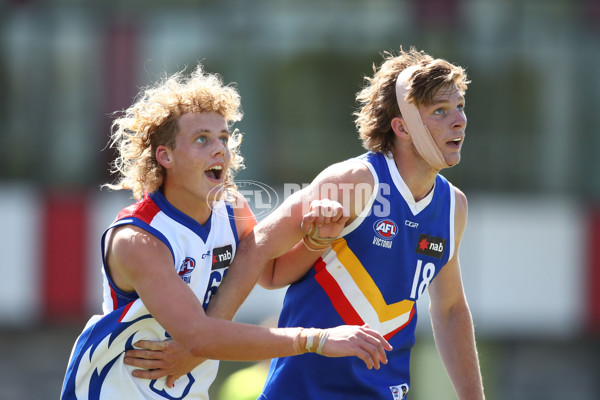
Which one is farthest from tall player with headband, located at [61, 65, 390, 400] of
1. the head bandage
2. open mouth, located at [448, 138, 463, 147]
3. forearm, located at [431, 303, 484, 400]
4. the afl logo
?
forearm, located at [431, 303, 484, 400]

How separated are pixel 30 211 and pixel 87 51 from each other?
2401mm

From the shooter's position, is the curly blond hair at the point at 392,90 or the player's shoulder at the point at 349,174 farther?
the curly blond hair at the point at 392,90

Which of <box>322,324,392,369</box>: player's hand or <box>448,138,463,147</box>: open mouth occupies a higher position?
<box>448,138,463,147</box>: open mouth

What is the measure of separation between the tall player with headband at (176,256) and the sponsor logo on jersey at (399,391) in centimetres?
67

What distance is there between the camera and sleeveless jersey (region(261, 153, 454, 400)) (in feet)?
13.7

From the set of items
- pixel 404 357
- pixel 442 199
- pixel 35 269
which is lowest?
pixel 35 269

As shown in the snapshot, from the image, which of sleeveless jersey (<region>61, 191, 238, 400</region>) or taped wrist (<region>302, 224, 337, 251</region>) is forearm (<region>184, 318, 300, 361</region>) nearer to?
sleeveless jersey (<region>61, 191, 238, 400</region>)

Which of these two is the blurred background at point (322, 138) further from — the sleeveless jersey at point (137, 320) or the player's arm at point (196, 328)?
the player's arm at point (196, 328)

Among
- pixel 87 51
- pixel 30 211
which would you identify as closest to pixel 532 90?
pixel 87 51

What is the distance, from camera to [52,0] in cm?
1266

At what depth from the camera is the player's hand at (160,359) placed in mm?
3891

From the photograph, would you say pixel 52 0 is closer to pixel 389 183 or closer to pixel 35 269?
pixel 35 269


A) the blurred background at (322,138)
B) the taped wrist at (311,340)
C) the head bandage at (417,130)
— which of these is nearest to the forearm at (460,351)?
the head bandage at (417,130)

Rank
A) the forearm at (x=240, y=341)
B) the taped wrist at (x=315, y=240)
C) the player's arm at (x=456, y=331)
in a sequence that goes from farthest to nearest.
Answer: the player's arm at (x=456, y=331), the taped wrist at (x=315, y=240), the forearm at (x=240, y=341)
